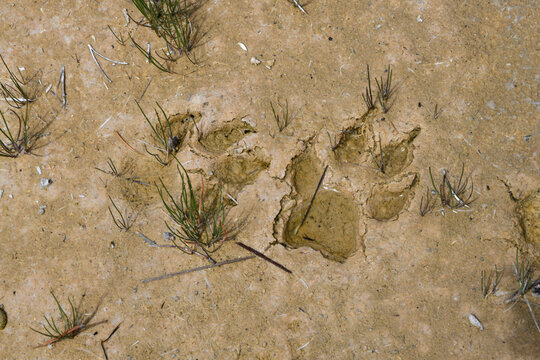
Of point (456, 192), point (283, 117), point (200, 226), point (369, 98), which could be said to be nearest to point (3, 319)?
point (200, 226)

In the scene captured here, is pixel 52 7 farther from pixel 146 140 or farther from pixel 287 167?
pixel 287 167

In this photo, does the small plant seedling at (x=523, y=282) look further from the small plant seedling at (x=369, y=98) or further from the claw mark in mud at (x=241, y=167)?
the claw mark in mud at (x=241, y=167)

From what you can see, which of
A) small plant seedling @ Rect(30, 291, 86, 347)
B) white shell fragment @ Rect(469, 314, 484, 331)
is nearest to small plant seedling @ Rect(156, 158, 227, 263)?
small plant seedling @ Rect(30, 291, 86, 347)

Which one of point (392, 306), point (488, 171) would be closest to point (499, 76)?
point (488, 171)

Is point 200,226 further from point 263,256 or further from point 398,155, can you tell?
point 398,155

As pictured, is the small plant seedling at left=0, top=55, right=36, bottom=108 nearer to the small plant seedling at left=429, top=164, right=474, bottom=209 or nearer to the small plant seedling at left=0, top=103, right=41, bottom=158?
the small plant seedling at left=0, top=103, right=41, bottom=158

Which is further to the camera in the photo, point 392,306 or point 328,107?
point 328,107

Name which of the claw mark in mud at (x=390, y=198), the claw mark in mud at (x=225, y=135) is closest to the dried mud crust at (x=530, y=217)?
the claw mark in mud at (x=390, y=198)
